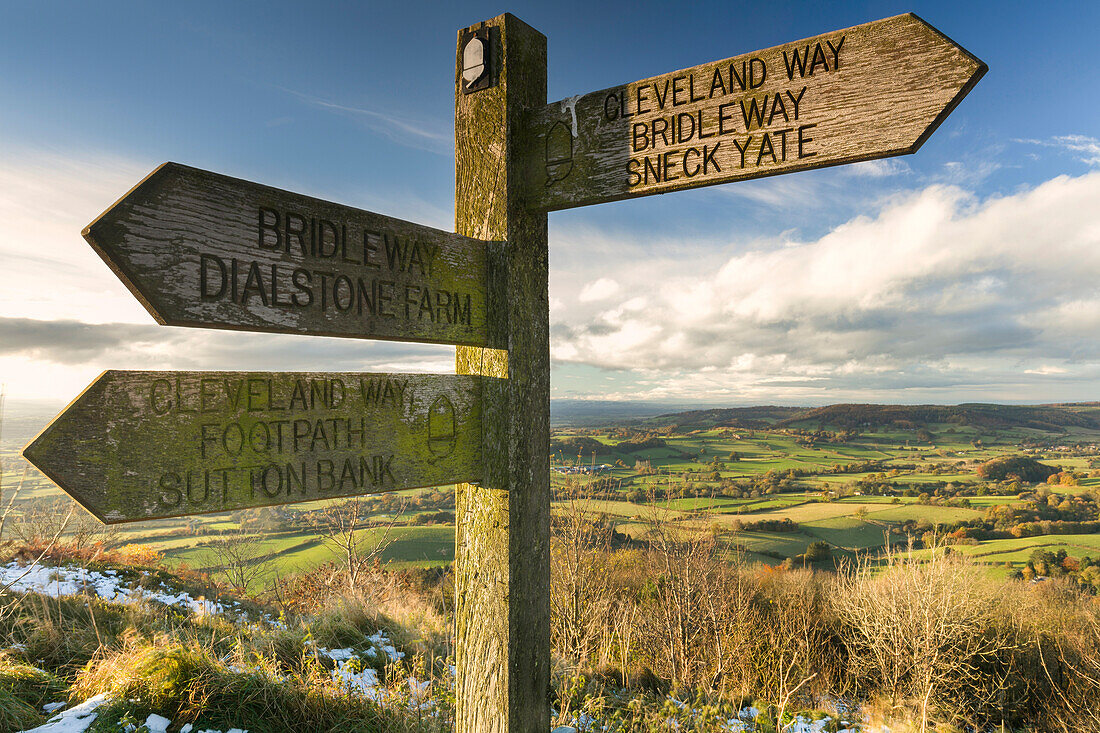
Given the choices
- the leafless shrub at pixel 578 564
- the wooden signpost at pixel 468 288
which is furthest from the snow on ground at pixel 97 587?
the wooden signpost at pixel 468 288

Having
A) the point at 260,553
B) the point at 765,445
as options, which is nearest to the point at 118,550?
the point at 260,553

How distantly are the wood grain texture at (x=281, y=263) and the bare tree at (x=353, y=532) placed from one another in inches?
341

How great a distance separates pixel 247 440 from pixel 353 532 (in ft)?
29.7

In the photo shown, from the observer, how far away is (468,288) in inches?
72.3

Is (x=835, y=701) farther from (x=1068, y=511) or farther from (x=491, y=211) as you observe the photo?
(x=1068, y=511)

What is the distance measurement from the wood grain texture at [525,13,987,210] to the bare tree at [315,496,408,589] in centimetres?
896

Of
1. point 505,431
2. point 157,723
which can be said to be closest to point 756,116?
point 505,431

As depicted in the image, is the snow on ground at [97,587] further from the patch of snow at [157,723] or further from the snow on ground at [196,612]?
the patch of snow at [157,723]

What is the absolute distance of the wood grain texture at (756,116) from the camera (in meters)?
1.35

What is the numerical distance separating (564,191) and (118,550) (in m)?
12.7

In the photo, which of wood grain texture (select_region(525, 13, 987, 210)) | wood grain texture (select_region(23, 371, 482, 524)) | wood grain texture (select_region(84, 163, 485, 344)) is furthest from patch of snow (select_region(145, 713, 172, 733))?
wood grain texture (select_region(525, 13, 987, 210))

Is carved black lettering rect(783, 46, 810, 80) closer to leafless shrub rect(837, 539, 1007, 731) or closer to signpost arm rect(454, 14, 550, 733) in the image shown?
signpost arm rect(454, 14, 550, 733)

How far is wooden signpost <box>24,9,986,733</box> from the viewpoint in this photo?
4.03 ft

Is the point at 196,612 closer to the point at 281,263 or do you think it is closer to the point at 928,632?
the point at 281,263
